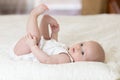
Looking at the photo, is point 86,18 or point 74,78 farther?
point 86,18

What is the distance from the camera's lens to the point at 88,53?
4.36 ft

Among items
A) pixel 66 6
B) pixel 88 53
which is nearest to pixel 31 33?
pixel 88 53

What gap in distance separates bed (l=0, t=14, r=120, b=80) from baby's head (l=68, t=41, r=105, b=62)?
6 centimetres

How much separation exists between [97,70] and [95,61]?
4.7 inches

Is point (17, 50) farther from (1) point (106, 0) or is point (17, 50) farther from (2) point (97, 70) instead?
(1) point (106, 0)

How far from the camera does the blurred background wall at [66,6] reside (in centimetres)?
307

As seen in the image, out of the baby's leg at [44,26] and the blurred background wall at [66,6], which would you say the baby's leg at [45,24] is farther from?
the blurred background wall at [66,6]

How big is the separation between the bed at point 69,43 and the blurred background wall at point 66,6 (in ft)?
2.92

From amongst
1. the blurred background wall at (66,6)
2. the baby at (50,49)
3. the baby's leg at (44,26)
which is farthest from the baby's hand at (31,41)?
the blurred background wall at (66,6)

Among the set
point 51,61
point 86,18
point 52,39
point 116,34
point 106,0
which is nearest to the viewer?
point 51,61

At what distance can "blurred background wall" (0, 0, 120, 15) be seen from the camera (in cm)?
307

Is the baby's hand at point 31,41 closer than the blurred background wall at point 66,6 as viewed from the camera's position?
Yes

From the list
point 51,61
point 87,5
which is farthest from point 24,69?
point 87,5

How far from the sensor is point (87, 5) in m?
3.09
